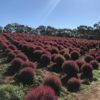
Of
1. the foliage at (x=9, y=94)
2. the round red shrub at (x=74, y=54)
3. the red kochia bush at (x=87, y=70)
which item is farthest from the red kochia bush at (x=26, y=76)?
the round red shrub at (x=74, y=54)

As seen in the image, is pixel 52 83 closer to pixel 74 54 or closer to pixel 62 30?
pixel 74 54

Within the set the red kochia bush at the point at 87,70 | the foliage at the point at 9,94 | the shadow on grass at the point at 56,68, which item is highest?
the foliage at the point at 9,94

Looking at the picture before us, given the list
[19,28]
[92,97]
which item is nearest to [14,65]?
[92,97]

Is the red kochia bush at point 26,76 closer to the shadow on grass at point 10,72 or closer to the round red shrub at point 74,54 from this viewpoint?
the shadow on grass at point 10,72

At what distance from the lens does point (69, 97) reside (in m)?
4.70

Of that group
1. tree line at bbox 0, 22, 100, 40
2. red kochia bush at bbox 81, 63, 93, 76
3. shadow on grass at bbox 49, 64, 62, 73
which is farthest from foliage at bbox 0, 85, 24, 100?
tree line at bbox 0, 22, 100, 40

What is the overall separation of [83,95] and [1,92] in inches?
169

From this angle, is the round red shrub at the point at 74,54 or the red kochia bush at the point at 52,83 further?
the round red shrub at the point at 74,54

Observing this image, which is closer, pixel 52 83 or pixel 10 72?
pixel 52 83

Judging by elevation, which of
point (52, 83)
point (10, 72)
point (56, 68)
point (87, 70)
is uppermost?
point (52, 83)

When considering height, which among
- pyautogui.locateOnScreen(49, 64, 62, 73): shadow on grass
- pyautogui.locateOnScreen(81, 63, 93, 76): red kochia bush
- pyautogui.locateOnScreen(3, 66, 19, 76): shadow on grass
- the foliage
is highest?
the foliage

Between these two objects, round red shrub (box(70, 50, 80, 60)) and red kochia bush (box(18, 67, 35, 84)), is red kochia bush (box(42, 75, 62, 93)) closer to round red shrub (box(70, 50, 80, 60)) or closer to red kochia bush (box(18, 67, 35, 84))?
red kochia bush (box(18, 67, 35, 84))

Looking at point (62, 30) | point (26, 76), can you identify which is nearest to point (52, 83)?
point (26, 76)

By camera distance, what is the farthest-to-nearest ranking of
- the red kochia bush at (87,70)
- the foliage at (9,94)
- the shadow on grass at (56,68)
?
the shadow on grass at (56,68) → the red kochia bush at (87,70) → the foliage at (9,94)
